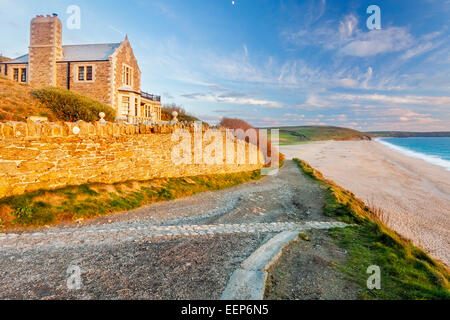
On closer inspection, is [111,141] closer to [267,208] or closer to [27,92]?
[267,208]

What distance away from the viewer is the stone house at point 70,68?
2231 cm

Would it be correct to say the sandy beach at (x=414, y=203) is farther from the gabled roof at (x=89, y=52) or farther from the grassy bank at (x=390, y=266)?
the gabled roof at (x=89, y=52)

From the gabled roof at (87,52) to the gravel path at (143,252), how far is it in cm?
2229

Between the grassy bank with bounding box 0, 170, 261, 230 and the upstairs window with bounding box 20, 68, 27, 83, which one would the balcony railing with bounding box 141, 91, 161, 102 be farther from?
the grassy bank with bounding box 0, 170, 261, 230

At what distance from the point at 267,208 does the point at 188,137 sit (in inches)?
236

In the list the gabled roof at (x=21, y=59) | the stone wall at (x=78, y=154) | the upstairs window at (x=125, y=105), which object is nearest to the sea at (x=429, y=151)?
the stone wall at (x=78, y=154)

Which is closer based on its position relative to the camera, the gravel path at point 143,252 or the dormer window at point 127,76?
the gravel path at point 143,252

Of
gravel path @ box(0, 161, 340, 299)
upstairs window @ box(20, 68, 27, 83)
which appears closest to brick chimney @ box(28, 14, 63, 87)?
upstairs window @ box(20, 68, 27, 83)

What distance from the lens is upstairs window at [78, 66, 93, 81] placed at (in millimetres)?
22766

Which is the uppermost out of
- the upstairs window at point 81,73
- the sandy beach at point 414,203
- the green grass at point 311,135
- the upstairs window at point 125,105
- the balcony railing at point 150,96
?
the green grass at point 311,135

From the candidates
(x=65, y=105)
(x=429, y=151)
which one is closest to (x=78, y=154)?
(x=65, y=105)

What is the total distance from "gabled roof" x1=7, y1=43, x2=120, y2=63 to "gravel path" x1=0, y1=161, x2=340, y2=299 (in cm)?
2229

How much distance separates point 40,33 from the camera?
22.4 m
